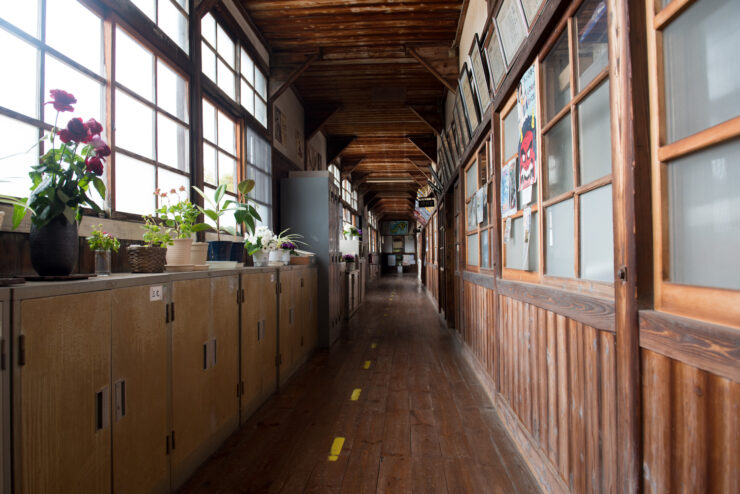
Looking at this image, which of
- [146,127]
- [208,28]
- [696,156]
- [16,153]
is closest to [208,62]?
[208,28]

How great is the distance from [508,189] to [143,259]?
239 centimetres

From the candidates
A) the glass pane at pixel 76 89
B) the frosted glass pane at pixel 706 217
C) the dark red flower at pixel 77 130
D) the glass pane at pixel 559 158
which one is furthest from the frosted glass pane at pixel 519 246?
the glass pane at pixel 76 89

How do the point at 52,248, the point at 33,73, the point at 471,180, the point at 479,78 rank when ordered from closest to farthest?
the point at 52,248
the point at 33,73
the point at 479,78
the point at 471,180

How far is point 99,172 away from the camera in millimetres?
1614

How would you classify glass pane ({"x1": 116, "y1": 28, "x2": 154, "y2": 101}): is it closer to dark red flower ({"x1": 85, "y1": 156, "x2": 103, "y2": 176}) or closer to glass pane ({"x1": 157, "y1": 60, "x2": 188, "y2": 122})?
glass pane ({"x1": 157, "y1": 60, "x2": 188, "y2": 122})

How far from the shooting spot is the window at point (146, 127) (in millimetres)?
2674

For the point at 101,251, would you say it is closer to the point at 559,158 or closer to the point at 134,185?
the point at 134,185

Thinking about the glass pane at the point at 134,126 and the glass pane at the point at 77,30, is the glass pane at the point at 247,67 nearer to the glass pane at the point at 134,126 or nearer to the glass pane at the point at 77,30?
the glass pane at the point at 134,126

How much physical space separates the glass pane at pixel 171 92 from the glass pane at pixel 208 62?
1.55 feet

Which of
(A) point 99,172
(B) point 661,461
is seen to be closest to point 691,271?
(B) point 661,461

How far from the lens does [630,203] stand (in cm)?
120

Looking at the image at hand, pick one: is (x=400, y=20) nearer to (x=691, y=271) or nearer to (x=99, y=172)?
(x=99, y=172)

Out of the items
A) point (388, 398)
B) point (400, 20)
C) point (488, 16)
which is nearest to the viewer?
point (488, 16)

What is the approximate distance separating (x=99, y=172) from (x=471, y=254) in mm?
4059
